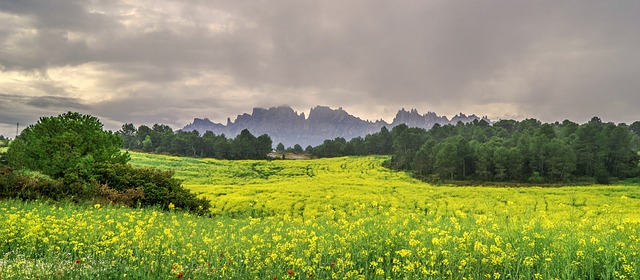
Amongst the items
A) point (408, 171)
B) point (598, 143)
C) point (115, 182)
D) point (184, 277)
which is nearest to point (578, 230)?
point (184, 277)

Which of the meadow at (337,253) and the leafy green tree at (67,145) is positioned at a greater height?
the leafy green tree at (67,145)

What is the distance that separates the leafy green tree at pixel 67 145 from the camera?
26422mm

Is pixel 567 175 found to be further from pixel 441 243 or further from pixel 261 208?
pixel 441 243

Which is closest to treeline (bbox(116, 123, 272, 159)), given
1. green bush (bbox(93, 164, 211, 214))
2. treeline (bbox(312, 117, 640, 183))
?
treeline (bbox(312, 117, 640, 183))

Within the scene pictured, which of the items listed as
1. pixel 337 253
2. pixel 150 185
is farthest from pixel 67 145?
pixel 337 253

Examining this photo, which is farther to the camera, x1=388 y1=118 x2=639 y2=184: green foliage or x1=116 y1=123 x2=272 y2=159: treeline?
x1=116 y1=123 x2=272 y2=159: treeline

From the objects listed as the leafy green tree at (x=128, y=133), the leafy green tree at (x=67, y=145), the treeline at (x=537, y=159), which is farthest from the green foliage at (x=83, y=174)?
the leafy green tree at (x=128, y=133)

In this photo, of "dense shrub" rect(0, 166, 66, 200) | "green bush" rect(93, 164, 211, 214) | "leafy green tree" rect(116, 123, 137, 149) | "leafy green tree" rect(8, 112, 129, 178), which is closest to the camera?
"dense shrub" rect(0, 166, 66, 200)

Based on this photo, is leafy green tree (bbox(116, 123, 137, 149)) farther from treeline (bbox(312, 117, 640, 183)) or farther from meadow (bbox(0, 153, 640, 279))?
meadow (bbox(0, 153, 640, 279))

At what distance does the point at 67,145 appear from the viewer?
2734 cm

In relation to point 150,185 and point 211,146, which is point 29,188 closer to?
point 150,185

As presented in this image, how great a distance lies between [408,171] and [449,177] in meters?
8.91

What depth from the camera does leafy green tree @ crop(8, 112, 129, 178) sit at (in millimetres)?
26422

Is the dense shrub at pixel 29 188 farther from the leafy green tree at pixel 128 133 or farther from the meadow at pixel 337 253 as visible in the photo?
the leafy green tree at pixel 128 133
